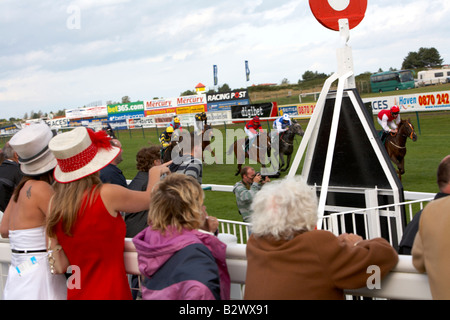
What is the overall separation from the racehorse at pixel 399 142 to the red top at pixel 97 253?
9961 mm

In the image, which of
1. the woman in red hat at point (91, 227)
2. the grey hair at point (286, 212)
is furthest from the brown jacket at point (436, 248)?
the woman in red hat at point (91, 227)

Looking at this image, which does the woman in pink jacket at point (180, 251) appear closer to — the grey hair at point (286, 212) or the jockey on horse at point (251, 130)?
the grey hair at point (286, 212)

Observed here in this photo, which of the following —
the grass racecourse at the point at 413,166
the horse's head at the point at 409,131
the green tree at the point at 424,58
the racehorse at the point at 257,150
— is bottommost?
the grass racecourse at the point at 413,166

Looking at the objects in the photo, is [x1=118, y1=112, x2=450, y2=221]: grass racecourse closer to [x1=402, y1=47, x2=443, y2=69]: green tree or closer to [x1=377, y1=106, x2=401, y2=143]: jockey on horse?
[x1=377, y1=106, x2=401, y2=143]: jockey on horse

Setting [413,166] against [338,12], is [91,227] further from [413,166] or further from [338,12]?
[413,166]

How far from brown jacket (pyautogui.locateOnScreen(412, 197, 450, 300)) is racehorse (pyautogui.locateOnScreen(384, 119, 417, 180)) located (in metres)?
10.0

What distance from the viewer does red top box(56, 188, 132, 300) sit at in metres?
2.29

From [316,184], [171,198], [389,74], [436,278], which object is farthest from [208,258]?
Result: [389,74]

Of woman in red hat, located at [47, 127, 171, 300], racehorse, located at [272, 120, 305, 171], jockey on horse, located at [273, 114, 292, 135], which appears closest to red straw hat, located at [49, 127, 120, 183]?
woman in red hat, located at [47, 127, 171, 300]

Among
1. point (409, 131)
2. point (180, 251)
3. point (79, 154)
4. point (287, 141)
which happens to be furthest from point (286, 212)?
point (287, 141)

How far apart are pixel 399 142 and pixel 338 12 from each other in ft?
24.6

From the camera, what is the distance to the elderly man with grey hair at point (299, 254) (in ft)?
5.92

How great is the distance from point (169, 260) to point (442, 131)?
1776 centimetres

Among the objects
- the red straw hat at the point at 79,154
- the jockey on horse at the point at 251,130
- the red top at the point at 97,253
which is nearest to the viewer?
the red top at the point at 97,253
